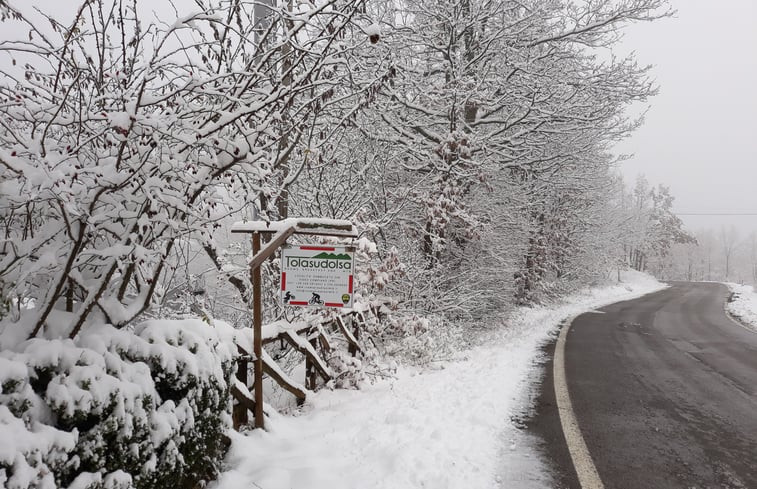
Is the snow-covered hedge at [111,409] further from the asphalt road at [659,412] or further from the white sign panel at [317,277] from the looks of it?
the asphalt road at [659,412]

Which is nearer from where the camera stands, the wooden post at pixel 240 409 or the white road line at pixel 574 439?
the white road line at pixel 574 439

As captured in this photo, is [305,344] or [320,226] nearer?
[320,226]

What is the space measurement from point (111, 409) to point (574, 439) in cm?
426

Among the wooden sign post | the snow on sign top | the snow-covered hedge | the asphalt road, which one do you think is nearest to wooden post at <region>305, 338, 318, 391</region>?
the wooden sign post

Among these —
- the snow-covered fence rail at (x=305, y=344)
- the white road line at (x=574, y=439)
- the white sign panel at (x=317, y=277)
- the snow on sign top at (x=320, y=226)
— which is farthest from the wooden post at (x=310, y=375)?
the white road line at (x=574, y=439)

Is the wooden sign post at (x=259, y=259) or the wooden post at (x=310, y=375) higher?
the wooden sign post at (x=259, y=259)

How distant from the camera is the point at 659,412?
219 inches

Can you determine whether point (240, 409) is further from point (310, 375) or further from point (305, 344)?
point (310, 375)

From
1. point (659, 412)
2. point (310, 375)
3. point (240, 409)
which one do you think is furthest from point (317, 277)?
point (659, 412)

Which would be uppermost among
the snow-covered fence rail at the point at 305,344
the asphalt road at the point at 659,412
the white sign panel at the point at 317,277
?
the white sign panel at the point at 317,277

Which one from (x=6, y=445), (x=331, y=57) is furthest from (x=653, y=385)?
(x=6, y=445)

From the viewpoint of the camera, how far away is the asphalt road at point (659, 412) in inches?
156

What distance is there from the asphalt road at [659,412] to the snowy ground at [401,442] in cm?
46

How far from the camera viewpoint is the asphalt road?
156 inches
